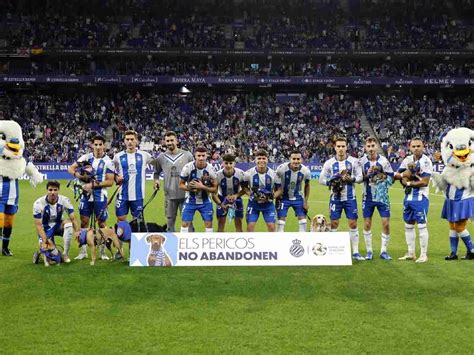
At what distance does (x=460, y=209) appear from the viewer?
375 inches

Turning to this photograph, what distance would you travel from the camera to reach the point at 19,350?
5.23 m

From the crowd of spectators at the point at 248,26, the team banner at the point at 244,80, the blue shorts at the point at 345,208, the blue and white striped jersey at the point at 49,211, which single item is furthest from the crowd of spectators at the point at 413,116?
the blue and white striped jersey at the point at 49,211

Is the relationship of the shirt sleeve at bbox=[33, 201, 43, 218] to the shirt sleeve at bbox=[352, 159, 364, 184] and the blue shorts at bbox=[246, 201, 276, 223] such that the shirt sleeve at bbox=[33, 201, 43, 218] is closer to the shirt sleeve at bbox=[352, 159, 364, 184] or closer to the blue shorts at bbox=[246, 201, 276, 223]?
the blue shorts at bbox=[246, 201, 276, 223]

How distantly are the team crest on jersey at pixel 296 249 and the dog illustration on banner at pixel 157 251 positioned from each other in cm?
201

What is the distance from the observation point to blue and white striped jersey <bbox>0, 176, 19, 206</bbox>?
32.6ft

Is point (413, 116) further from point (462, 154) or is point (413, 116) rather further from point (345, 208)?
point (345, 208)

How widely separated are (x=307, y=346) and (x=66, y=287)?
12.8 feet

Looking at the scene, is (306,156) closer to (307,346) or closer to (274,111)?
(274,111)

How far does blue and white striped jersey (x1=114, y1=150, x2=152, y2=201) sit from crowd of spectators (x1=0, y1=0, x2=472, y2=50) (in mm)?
34161

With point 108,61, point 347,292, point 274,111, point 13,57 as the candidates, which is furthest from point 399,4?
point 347,292

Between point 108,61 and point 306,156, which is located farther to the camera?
point 108,61

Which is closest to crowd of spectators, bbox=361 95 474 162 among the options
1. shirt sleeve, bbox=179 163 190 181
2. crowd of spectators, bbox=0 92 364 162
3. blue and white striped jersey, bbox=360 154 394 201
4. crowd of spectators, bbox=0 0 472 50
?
crowd of spectators, bbox=0 92 364 162

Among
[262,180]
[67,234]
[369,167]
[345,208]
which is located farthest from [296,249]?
[67,234]

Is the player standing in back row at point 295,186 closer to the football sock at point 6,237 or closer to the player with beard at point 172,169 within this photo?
the player with beard at point 172,169
